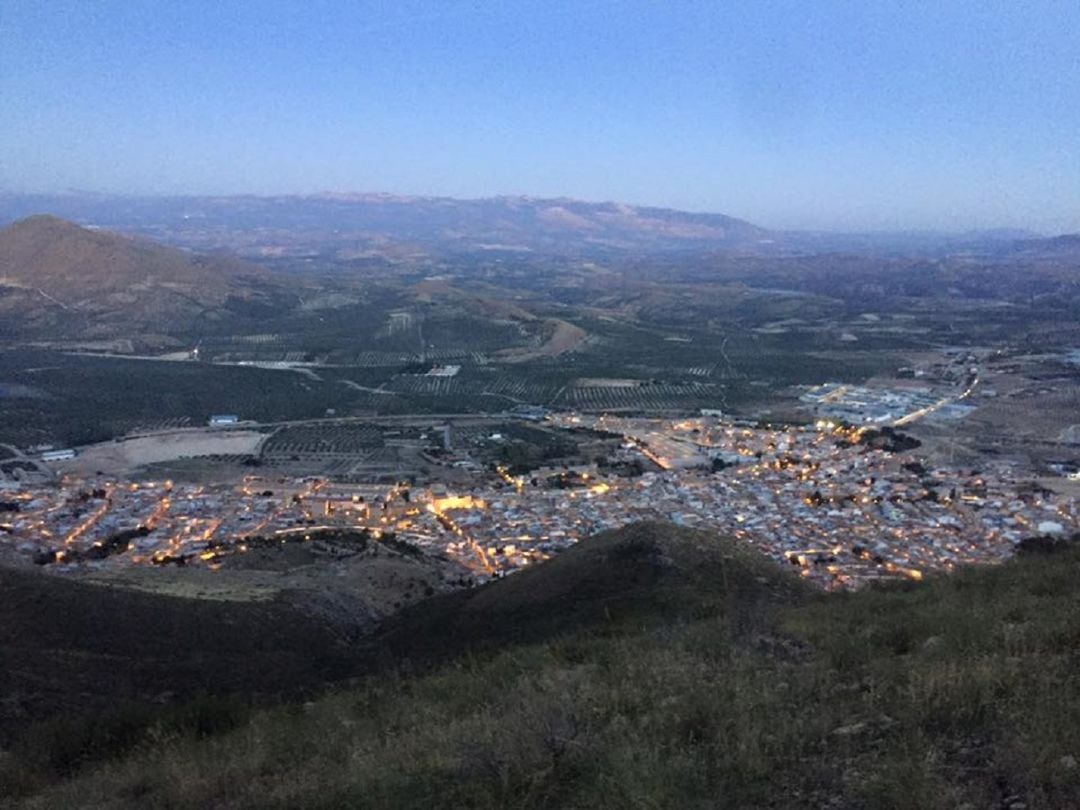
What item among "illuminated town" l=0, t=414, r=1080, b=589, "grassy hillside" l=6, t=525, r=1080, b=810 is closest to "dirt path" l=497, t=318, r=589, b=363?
"illuminated town" l=0, t=414, r=1080, b=589

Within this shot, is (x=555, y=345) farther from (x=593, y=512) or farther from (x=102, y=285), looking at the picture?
(x=102, y=285)

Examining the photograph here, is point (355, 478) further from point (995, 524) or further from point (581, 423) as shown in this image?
point (995, 524)

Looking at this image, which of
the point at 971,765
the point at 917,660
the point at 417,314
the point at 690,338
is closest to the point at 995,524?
the point at 917,660

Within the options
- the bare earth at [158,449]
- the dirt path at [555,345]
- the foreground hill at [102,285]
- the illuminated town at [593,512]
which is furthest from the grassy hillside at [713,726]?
the foreground hill at [102,285]

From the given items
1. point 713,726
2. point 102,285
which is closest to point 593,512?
point 713,726

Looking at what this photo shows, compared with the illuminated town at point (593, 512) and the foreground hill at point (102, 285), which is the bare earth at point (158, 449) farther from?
the foreground hill at point (102, 285)

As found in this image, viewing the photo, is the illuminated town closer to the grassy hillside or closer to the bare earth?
the bare earth
